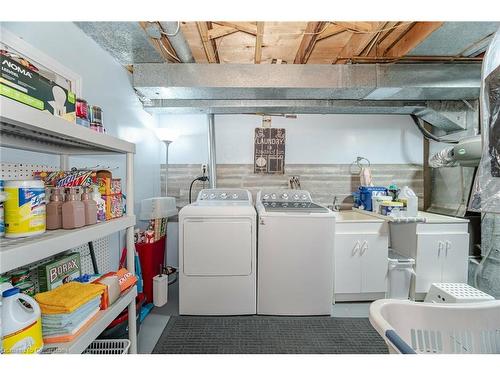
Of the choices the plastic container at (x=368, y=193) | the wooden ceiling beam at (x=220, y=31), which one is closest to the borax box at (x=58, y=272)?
the wooden ceiling beam at (x=220, y=31)

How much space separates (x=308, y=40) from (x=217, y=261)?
222 centimetres

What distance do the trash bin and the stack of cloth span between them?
271 cm

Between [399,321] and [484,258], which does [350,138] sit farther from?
[399,321]

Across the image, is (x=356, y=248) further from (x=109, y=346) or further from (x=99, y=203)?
(x=99, y=203)

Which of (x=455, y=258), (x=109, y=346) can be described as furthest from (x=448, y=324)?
(x=455, y=258)

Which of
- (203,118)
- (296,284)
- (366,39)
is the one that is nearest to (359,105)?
(366,39)

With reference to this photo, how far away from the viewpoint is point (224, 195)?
9.55 ft

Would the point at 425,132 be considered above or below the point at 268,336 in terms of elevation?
above

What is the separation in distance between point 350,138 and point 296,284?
220cm

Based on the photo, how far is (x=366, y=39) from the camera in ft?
6.66

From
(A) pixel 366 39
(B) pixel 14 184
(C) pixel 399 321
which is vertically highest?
(A) pixel 366 39

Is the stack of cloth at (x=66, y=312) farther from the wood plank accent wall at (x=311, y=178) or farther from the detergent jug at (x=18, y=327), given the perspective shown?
the wood plank accent wall at (x=311, y=178)
